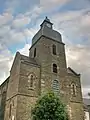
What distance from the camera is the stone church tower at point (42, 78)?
2151cm

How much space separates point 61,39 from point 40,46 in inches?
189

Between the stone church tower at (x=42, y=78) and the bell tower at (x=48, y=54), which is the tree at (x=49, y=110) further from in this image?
the bell tower at (x=48, y=54)

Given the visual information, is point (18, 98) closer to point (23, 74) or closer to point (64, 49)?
point (23, 74)

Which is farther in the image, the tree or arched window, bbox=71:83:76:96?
arched window, bbox=71:83:76:96

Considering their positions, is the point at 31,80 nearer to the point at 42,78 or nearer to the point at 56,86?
the point at 42,78

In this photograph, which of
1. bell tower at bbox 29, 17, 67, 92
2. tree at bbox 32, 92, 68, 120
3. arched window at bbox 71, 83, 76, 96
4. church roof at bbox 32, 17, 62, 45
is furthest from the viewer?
church roof at bbox 32, 17, 62, 45

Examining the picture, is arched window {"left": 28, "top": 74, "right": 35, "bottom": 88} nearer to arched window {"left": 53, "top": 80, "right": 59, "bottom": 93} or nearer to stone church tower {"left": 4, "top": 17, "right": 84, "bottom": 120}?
stone church tower {"left": 4, "top": 17, "right": 84, "bottom": 120}

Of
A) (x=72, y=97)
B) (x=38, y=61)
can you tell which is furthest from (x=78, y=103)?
(x=38, y=61)

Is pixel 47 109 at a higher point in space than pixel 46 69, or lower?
lower

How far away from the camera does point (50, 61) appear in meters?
25.6

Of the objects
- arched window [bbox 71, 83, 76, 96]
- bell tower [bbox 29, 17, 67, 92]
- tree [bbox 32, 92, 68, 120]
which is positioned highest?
bell tower [bbox 29, 17, 67, 92]

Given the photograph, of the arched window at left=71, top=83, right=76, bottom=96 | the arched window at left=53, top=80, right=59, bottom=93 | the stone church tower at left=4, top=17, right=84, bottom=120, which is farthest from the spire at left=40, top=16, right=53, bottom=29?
the arched window at left=71, top=83, right=76, bottom=96

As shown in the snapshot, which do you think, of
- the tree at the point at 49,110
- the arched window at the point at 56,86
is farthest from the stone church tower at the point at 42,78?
the tree at the point at 49,110

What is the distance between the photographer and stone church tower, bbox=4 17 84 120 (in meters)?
21.5
